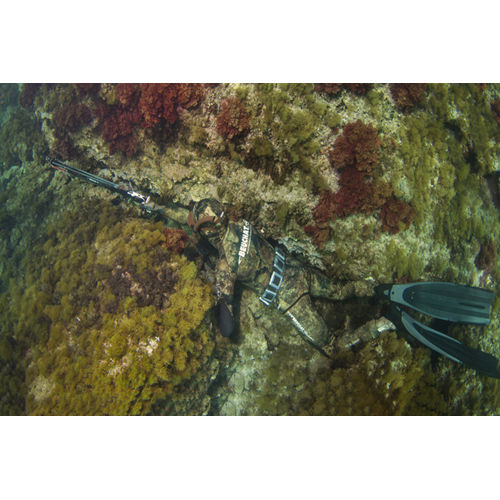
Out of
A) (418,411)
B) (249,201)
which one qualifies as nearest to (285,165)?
(249,201)

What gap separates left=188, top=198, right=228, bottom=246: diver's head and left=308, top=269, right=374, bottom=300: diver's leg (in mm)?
2206

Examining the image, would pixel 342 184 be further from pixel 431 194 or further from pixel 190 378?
pixel 190 378

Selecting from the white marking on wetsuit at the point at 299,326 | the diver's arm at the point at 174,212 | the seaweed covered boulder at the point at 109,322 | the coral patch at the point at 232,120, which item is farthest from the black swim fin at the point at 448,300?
the diver's arm at the point at 174,212

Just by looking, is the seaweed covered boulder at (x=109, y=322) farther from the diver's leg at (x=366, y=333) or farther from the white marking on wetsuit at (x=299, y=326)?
the diver's leg at (x=366, y=333)

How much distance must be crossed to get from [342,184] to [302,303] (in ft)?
8.24

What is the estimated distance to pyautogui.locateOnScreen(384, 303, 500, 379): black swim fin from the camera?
445 centimetres

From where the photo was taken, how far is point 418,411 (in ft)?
14.3

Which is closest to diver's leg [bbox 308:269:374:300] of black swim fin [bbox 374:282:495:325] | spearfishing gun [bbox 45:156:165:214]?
black swim fin [bbox 374:282:495:325]

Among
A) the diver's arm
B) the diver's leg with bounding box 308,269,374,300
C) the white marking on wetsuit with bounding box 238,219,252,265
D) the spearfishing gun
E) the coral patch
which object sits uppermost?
the coral patch

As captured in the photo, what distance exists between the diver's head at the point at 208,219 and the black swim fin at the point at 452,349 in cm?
388

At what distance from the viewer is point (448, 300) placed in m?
4.61

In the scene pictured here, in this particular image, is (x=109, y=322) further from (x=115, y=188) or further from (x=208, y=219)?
(x=115, y=188)

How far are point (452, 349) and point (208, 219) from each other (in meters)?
5.02

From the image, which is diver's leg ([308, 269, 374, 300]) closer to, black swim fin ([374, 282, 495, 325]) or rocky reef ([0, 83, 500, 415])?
rocky reef ([0, 83, 500, 415])
